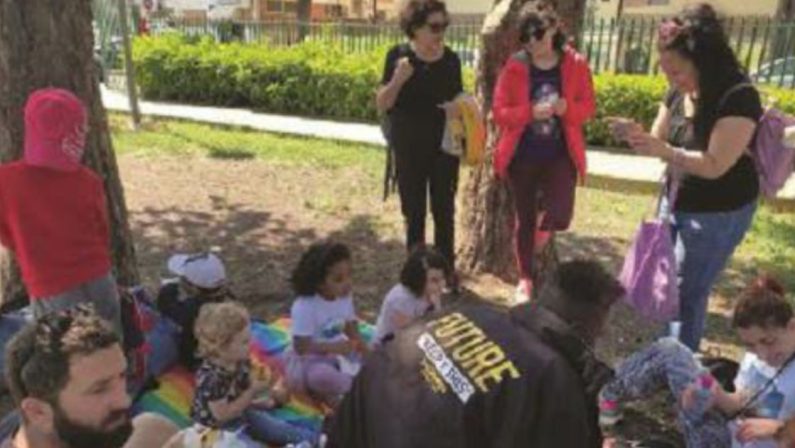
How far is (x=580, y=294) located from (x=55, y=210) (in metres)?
2.42

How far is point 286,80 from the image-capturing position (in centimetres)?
1453

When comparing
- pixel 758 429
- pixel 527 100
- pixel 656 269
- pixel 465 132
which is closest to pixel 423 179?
pixel 465 132

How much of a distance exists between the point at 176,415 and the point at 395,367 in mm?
2197

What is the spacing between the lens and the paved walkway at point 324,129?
9.84 meters

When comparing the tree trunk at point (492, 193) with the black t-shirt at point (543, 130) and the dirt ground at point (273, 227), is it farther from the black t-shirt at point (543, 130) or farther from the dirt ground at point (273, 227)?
the black t-shirt at point (543, 130)

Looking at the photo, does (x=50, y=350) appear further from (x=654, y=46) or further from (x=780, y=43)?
(x=780, y=43)

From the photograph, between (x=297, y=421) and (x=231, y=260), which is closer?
(x=297, y=421)

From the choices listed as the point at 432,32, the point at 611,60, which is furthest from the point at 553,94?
the point at 611,60

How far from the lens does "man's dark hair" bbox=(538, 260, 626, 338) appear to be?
234cm

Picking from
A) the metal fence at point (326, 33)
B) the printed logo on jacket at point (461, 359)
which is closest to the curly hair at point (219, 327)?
the printed logo on jacket at point (461, 359)

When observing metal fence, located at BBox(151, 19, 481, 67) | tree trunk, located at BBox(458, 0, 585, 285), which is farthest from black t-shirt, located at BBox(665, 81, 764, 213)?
metal fence, located at BBox(151, 19, 481, 67)

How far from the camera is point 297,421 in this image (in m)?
4.22

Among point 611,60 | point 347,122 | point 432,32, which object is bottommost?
point 347,122

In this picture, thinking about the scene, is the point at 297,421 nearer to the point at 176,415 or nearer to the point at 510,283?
the point at 176,415
